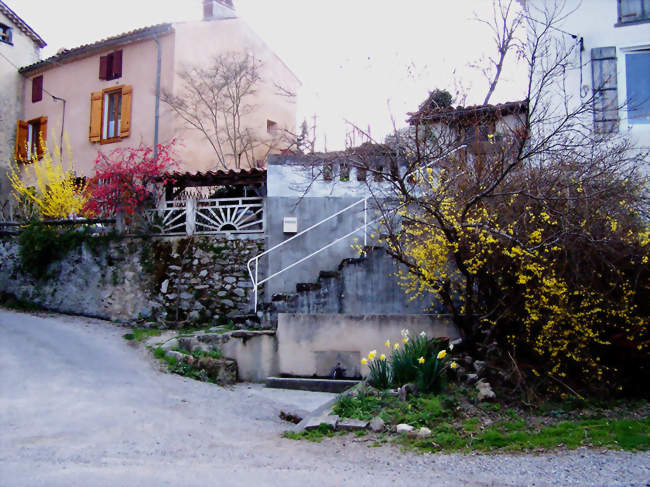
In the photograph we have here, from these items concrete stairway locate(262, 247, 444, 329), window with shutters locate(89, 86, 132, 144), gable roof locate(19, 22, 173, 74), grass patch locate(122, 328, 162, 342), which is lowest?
grass patch locate(122, 328, 162, 342)

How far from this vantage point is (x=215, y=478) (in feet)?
16.4

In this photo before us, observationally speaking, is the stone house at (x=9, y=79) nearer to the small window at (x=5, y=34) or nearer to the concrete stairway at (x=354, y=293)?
the small window at (x=5, y=34)

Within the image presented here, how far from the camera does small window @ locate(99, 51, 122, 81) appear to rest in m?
18.4

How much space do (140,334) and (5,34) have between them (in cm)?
1528

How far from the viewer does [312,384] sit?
9.95 m

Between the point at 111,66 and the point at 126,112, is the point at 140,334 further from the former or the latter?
the point at 111,66

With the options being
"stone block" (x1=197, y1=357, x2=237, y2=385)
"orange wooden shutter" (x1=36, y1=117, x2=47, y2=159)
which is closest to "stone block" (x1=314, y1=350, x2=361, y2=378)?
"stone block" (x1=197, y1=357, x2=237, y2=385)

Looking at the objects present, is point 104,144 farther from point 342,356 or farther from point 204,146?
point 342,356

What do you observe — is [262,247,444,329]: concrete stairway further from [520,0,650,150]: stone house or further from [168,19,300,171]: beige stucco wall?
A: [168,19,300,171]: beige stucco wall

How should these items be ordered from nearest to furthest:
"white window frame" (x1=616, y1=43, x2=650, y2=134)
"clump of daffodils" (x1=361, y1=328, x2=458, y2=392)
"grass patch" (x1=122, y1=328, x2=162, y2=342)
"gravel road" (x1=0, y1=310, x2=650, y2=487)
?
"gravel road" (x1=0, y1=310, x2=650, y2=487) → "clump of daffodils" (x1=361, y1=328, x2=458, y2=392) → "white window frame" (x1=616, y1=43, x2=650, y2=134) → "grass patch" (x1=122, y1=328, x2=162, y2=342)

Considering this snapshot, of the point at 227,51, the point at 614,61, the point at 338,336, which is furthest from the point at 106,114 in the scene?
the point at 614,61

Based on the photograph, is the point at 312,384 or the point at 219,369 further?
the point at 219,369

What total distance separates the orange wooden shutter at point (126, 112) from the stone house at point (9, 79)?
570 cm

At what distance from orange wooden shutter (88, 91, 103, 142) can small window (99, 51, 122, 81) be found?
63 cm
